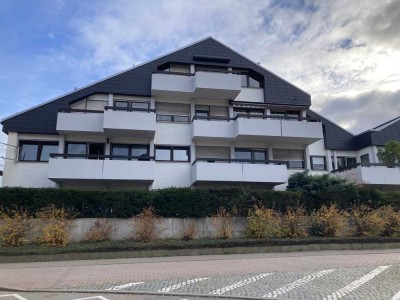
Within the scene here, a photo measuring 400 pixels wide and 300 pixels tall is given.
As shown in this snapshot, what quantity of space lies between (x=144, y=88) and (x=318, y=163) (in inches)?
560

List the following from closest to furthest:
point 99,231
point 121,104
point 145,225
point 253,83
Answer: point 145,225 < point 99,231 < point 121,104 < point 253,83

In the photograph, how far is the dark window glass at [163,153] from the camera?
25047mm

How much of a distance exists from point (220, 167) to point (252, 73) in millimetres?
9389

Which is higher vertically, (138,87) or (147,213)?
(138,87)

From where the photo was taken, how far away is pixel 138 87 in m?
26.1

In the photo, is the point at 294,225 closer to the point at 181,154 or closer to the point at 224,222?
the point at 224,222

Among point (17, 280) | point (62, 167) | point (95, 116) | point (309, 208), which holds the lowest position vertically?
point (17, 280)

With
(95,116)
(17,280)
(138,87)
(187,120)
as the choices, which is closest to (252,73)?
(187,120)

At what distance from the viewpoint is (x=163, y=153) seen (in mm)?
25188

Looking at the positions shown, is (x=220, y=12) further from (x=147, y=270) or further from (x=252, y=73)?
(x=252, y=73)

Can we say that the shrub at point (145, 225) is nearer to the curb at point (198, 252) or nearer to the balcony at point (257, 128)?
the curb at point (198, 252)

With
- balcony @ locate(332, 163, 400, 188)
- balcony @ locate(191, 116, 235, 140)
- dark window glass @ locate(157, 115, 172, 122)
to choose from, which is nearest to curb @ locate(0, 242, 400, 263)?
balcony @ locate(332, 163, 400, 188)

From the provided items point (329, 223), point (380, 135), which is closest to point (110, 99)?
point (329, 223)

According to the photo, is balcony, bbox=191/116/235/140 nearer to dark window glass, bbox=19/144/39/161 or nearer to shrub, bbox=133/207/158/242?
shrub, bbox=133/207/158/242
